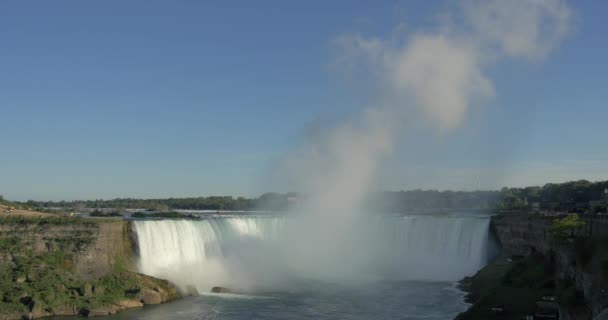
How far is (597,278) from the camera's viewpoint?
19000mm

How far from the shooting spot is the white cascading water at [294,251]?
42844mm

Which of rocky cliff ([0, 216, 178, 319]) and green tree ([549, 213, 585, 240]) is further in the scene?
rocky cliff ([0, 216, 178, 319])

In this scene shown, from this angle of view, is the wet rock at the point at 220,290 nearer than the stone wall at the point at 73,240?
No

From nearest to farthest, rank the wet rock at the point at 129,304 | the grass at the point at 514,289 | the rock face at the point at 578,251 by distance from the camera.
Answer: the rock face at the point at 578,251
the grass at the point at 514,289
the wet rock at the point at 129,304

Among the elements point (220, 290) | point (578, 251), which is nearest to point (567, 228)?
point (578, 251)

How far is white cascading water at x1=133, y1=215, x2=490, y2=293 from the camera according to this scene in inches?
1687

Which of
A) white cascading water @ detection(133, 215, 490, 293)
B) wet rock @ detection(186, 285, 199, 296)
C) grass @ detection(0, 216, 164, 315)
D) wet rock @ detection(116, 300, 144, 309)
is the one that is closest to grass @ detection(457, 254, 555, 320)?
white cascading water @ detection(133, 215, 490, 293)

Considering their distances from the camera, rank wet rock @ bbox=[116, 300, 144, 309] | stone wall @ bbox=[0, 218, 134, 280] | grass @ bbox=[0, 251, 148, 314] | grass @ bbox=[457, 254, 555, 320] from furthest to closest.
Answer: stone wall @ bbox=[0, 218, 134, 280] → wet rock @ bbox=[116, 300, 144, 309] → grass @ bbox=[0, 251, 148, 314] → grass @ bbox=[457, 254, 555, 320]

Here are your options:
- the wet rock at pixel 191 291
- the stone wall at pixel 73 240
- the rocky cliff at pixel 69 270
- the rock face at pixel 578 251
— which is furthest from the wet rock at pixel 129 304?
the rock face at pixel 578 251

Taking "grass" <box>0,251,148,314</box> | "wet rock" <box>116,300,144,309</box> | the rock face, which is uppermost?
the rock face

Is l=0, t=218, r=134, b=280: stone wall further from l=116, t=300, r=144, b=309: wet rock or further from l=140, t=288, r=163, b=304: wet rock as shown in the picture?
l=116, t=300, r=144, b=309: wet rock

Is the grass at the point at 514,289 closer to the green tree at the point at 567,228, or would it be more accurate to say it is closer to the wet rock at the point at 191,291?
the green tree at the point at 567,228

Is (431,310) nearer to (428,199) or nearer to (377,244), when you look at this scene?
(377,244)

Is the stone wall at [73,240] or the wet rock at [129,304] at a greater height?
the stone wall at [73,240]
